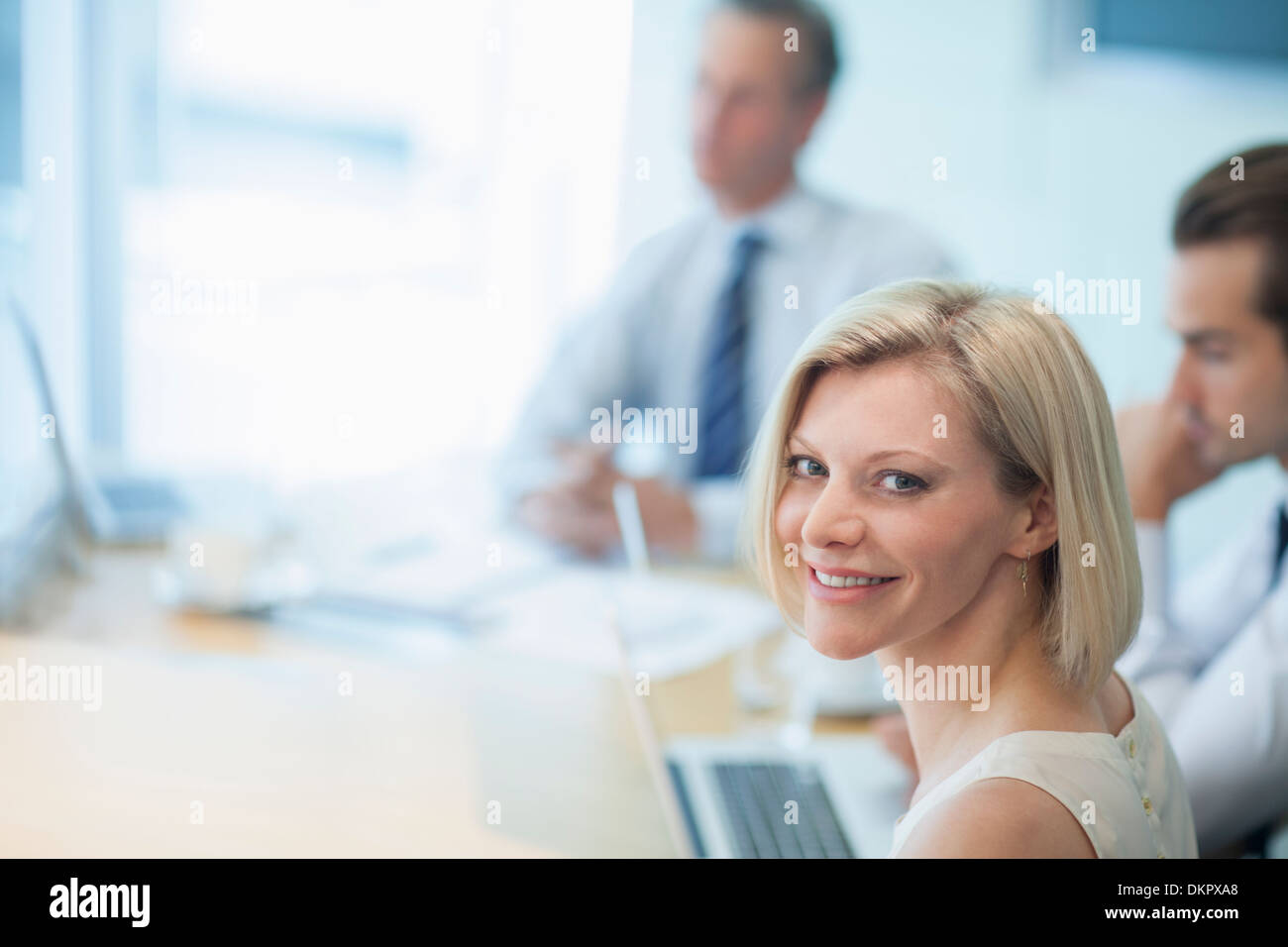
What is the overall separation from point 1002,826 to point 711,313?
4.49 ft

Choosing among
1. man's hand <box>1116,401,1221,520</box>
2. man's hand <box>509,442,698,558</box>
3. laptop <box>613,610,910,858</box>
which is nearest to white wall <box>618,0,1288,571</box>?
man's hand <box>509,442,698,558</box>

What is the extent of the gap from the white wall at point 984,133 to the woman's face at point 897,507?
1269mm

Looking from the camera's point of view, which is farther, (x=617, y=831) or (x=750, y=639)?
(x=750, y=639)

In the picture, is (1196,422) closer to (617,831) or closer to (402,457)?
(617,831)

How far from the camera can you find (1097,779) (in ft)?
1.75

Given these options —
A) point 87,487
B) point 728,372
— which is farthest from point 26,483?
point 728,372

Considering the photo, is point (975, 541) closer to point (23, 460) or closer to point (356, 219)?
point (23, 460)

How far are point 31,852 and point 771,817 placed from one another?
1.87ft

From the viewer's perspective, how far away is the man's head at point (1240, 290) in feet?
2.57

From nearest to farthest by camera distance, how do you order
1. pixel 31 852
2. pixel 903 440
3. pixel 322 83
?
pixel 903 440 → pixel 31 852 → pixel 322 83

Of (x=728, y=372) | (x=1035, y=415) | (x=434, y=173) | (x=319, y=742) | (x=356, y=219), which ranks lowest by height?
(x=319, y=742)

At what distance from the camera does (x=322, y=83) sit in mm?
3004

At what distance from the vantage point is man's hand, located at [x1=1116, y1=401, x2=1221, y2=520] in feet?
2.78
